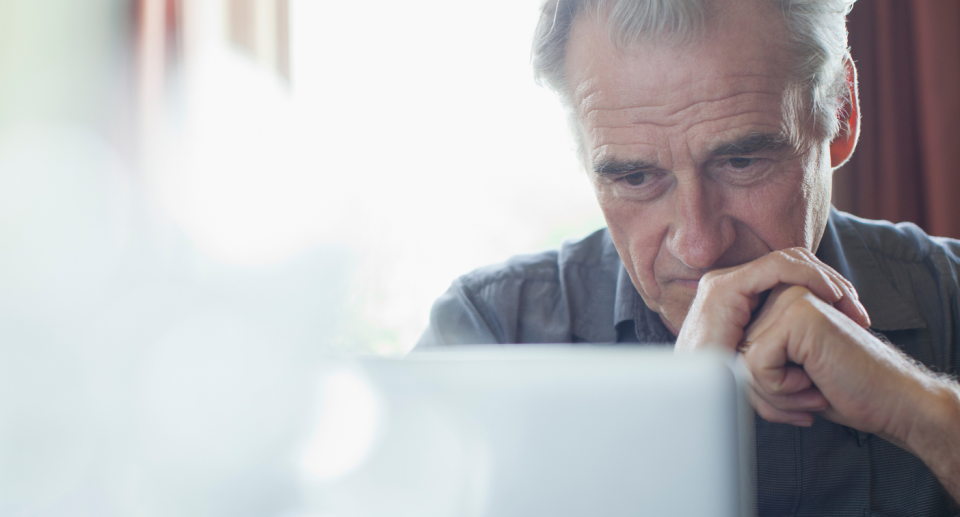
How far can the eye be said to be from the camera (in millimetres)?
999

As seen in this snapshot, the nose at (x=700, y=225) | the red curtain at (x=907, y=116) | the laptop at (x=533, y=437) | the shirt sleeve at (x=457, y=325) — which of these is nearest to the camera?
the laptop at (x=533, y=437)

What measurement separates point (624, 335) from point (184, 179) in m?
2.17

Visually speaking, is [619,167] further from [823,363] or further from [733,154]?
[823,363]

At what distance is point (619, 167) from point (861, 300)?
58 centimetres

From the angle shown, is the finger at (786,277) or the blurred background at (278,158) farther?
the blurred background at (278,158)

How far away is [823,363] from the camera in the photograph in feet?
2.02

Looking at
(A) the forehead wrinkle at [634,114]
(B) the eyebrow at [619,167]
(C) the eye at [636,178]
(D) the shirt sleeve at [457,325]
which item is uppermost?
(A) the forehead wrinkle at [634,114]

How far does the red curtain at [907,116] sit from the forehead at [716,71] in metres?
1.52

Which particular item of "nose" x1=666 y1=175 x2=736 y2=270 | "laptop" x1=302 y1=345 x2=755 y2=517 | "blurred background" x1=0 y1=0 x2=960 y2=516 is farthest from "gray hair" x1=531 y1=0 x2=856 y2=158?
"blurred background" x1=0 y1=0 x2=960 y2=516

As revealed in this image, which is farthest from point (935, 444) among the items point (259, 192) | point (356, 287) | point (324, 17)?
point (324, 17)

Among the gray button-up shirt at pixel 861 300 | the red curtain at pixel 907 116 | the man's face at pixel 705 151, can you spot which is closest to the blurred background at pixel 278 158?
the red curtain at pixel 907 116

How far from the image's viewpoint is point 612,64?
3.32 ft

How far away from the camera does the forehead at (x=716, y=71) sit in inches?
36.6

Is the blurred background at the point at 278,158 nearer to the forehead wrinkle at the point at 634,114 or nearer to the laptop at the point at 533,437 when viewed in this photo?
the forehead wrinkle at the point at 634,114
